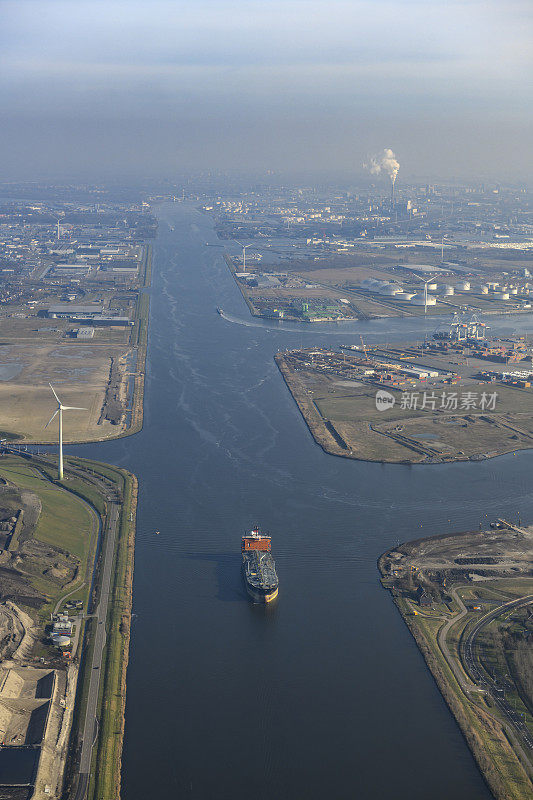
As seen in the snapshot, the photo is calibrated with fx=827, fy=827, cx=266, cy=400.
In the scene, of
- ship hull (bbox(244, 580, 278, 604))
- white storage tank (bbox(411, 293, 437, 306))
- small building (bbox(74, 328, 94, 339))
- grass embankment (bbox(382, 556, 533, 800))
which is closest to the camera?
grass embankment (bbox(382, 556, 533, 800))

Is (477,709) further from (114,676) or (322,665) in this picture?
(114,676)

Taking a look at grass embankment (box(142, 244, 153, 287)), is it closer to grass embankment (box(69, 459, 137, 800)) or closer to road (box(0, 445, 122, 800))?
road (box(0, 445, 122, 800))

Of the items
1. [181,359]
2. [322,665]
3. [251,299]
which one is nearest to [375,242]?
[251,299]

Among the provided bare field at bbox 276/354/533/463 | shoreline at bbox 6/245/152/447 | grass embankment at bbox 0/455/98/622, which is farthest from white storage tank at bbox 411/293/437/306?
grass embankment at bbox 0/455/98/622


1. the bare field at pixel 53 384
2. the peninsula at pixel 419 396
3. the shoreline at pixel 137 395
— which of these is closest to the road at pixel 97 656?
the shoreline at pixel 137 395

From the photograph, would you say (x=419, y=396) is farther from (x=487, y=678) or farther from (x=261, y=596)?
(x=487, y=678)

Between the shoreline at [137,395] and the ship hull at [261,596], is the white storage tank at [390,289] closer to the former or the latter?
the shoreline at [137,395]
